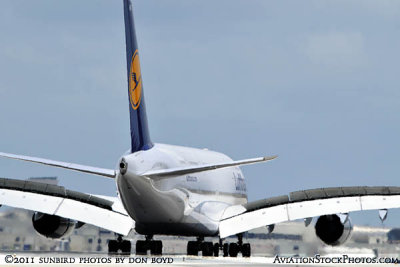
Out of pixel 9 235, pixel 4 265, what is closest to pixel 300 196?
pixel 9 235

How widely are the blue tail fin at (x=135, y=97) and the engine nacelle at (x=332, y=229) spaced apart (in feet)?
25.5

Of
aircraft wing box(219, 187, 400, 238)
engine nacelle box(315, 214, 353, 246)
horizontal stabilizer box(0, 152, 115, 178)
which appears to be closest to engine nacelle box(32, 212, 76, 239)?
horizontal stabilizer box(0, 152, 115, 178)

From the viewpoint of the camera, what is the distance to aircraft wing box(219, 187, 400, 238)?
A: 4078 cm

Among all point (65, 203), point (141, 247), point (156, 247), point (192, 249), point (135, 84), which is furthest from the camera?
point (156, 247)

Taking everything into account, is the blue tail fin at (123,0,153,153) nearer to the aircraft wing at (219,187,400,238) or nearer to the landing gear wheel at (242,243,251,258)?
the aircraft wing at (219,187,400,238)

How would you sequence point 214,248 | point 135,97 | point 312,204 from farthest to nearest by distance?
point 214,248 → point 135,97 → point 312,204

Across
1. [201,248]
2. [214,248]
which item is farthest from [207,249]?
[214,248]

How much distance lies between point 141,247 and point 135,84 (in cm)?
762

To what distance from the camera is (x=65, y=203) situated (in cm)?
4353

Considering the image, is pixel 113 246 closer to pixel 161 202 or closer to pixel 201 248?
pixel 201 248

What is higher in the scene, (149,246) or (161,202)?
(161,202)

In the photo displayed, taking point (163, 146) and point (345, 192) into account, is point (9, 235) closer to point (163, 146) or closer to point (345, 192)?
point (163, 146)

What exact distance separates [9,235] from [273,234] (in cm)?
1168

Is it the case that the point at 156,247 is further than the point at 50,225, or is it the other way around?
the point at 156,247
